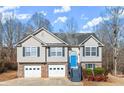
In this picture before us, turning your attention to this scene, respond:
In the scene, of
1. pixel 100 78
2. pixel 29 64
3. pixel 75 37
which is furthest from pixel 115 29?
pixel 29 64

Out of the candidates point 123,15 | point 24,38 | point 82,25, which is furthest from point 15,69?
point 123,15

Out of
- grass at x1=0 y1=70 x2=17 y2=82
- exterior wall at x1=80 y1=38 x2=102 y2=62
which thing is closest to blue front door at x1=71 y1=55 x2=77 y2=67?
exterior wall at x1=80 y1=38 x2=102 y2=62

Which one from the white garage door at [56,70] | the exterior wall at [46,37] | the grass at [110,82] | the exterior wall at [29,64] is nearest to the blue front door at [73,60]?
the white garage door at [56,70]

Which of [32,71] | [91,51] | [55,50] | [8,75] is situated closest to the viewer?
[8,75]

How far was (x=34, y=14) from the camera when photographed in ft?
74.8

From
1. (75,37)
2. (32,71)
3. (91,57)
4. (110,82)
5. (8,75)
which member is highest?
(75,37)

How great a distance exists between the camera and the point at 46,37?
76.2 feet

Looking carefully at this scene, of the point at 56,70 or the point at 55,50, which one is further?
the point at 55,50

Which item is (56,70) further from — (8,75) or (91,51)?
(8,75)

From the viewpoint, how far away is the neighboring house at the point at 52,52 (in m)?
23.0

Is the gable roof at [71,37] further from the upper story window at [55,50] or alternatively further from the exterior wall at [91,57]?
the upper story window at [55,50]

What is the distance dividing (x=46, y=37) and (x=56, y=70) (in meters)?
1.57

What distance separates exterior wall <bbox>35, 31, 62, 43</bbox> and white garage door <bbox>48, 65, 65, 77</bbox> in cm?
117

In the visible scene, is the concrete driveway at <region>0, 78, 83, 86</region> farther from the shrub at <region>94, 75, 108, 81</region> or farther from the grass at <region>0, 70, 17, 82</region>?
the shrub at <region>94, 75, 108, 81</region>
